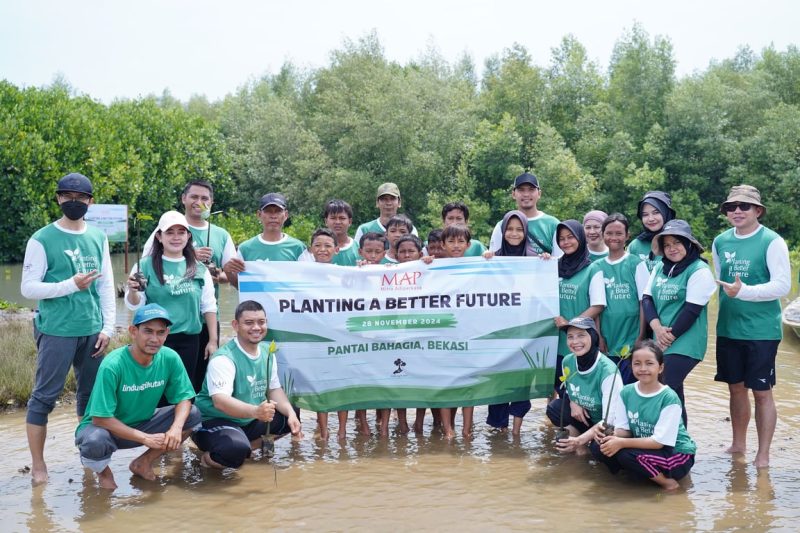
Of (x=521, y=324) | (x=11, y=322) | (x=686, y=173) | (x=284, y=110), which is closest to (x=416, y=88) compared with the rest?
(x=284, y=110)

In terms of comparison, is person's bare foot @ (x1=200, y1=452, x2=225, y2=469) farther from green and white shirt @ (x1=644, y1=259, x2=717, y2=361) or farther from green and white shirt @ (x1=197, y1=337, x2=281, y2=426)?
green and white shirt @ (x1=644, y1=259, x2=717, y2=361)

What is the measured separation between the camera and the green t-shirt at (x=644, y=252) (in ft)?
20.5

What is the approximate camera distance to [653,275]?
5836 millimetres

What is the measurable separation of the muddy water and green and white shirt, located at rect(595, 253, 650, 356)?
982 millimetres

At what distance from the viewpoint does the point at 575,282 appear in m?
6.34

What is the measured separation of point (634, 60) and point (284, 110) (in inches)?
599

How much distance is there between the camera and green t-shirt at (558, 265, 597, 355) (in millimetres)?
6262

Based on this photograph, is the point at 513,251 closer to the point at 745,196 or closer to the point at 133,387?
the point at 745,196

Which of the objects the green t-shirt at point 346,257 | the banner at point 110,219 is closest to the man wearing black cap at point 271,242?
the green t-shirt at point 346,257

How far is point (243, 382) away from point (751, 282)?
368 cm

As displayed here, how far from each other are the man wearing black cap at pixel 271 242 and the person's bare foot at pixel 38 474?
196cm

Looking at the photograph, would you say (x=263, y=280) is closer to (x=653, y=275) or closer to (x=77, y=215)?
(x=77, y=215)

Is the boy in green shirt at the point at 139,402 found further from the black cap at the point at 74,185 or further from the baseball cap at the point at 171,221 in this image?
the black cap at the point at 74,185

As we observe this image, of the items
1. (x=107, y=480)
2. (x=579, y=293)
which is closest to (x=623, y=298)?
(x=579, y=293)
